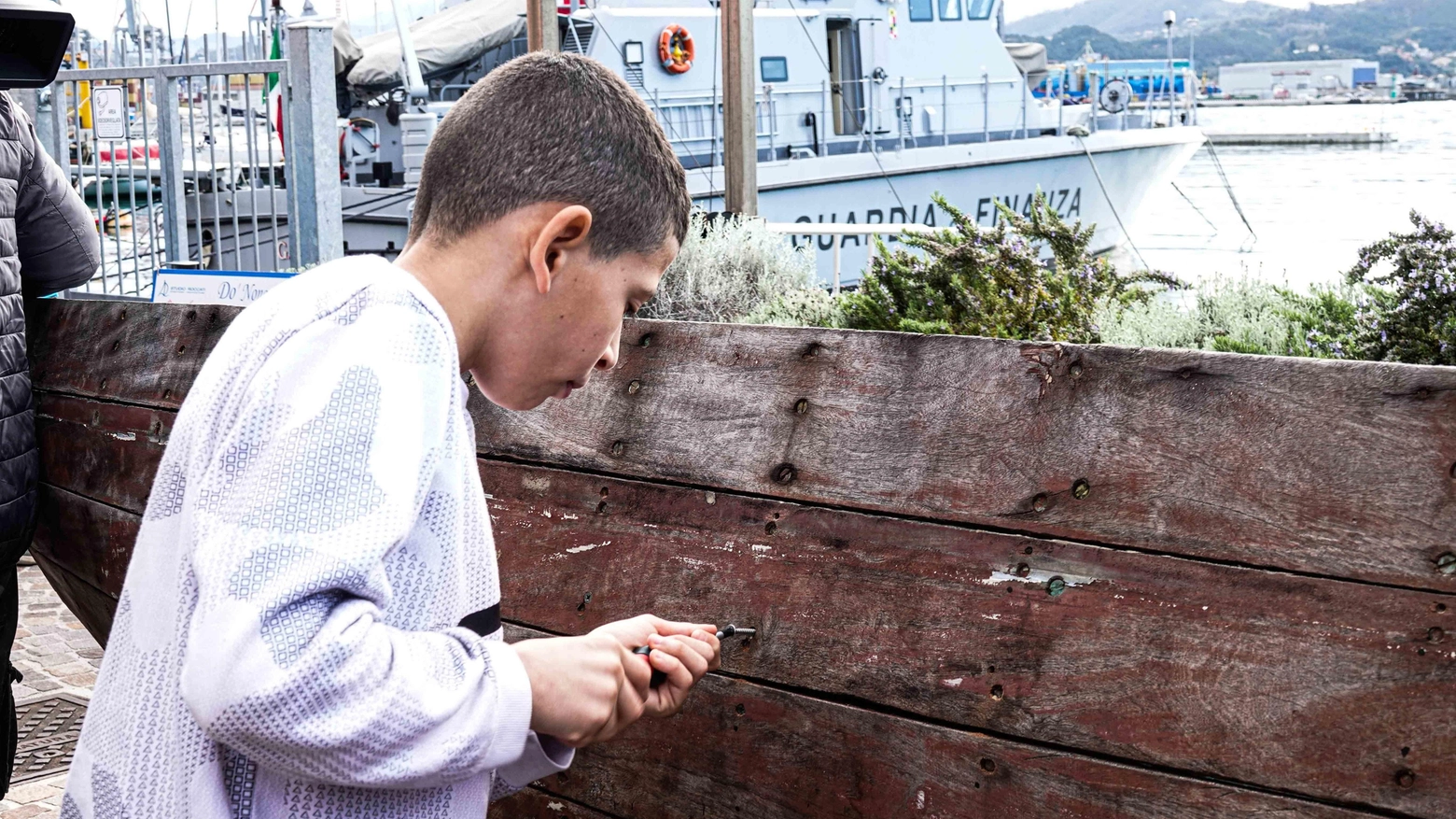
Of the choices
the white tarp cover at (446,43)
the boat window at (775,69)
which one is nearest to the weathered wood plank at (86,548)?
the white tarp cover at (446,43)

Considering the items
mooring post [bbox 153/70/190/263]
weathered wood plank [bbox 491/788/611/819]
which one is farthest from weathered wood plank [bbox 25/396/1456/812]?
mooring post [bbox 153/70/190/263]

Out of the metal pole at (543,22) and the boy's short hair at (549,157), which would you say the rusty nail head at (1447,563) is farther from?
the metal pole at (543,22)

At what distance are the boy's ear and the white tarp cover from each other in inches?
437

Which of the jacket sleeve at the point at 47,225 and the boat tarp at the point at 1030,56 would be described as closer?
the jacket sleeve at the point at 47,225

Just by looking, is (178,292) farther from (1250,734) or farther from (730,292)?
(1250,734)

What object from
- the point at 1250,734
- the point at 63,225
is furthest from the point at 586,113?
the point at 63,225

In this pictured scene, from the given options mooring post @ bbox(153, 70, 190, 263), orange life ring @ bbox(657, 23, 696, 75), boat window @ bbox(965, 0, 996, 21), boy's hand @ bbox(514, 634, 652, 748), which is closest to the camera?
boy's hand @ bbox(514, 634, 652, 748)

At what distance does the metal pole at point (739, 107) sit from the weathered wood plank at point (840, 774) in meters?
2.20

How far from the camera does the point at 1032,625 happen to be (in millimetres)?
1811

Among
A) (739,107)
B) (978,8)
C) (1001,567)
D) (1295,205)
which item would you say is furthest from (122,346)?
(1295,205)

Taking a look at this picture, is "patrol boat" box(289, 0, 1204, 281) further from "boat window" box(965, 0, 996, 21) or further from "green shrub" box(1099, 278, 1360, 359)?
"green shrub" box(1099, 278, 1360, 359)

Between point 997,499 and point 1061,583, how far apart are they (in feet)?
0.48

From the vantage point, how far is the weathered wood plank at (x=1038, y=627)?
62.3 inches

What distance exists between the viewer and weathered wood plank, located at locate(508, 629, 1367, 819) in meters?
1.73
